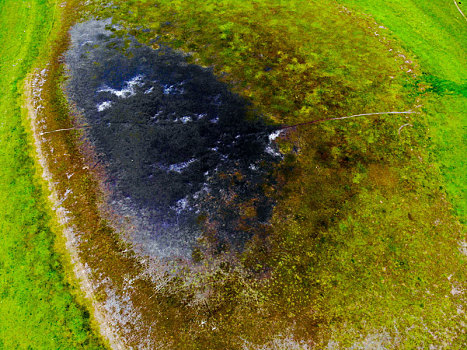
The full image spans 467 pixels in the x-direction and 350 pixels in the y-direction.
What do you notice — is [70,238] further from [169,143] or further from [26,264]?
[169,143]

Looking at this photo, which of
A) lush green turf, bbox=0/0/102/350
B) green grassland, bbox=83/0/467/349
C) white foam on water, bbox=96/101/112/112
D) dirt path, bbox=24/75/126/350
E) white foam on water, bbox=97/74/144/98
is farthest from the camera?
white foam on water, bbox=97/74/144/98

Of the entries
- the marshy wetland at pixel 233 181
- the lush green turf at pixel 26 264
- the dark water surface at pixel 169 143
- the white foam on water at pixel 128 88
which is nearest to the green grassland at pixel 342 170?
the marshy wetland at pixel 233 181

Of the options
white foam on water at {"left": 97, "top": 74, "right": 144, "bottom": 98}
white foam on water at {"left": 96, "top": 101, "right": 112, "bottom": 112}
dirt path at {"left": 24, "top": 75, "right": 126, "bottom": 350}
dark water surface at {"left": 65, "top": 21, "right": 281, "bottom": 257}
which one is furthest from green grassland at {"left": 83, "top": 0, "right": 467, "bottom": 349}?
white foam on water at {"left": 96, "top": 101, "right": 112, "bottom": 112}

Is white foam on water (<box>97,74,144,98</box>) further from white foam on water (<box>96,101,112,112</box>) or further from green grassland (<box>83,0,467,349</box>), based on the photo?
green grassland (<box>83,0,467,349</box>)

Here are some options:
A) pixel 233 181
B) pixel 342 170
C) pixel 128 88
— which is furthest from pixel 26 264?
pixel 342 170

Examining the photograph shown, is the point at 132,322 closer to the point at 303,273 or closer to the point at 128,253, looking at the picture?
the point at 128,253

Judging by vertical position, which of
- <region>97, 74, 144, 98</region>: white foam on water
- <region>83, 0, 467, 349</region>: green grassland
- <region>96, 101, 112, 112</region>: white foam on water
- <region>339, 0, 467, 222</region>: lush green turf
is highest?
<region>339, 0, 467, 222</region>: lush green turf

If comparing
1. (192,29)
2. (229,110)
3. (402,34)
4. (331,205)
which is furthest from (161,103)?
(402,34)
